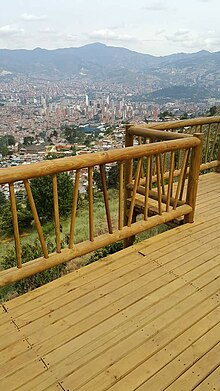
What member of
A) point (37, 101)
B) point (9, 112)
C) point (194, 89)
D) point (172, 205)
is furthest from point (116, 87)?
point (172, 205)

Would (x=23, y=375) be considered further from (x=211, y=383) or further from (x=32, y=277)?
(x=32, y=277)

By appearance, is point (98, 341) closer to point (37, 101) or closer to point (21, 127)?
point (21, 127)

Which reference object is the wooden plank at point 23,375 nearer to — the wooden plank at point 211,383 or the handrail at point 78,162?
the wooden plank at point 211,383

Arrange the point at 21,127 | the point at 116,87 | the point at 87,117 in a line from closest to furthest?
the point at 21,127, the point at 87,117, the point at 116,87

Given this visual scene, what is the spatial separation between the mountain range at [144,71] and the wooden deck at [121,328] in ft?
202

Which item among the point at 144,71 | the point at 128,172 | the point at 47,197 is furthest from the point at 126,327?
the point at 144,71

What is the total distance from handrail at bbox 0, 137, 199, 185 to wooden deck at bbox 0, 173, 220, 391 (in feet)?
2.69

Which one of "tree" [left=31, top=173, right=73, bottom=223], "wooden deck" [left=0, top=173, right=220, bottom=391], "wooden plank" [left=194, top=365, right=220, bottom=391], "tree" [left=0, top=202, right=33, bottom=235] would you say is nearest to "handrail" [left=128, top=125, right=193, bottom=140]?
"wooden deck" [left=0, top=173, right=220, bottom=391]

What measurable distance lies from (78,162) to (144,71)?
139346 millimetres

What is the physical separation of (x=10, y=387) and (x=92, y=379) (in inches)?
15.2

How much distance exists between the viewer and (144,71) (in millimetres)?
130625

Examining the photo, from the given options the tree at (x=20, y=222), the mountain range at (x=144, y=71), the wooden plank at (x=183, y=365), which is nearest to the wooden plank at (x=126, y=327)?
the wooden plank at (x=183, y=365)

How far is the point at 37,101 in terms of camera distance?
86.3m

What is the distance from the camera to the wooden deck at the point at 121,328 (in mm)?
1521
